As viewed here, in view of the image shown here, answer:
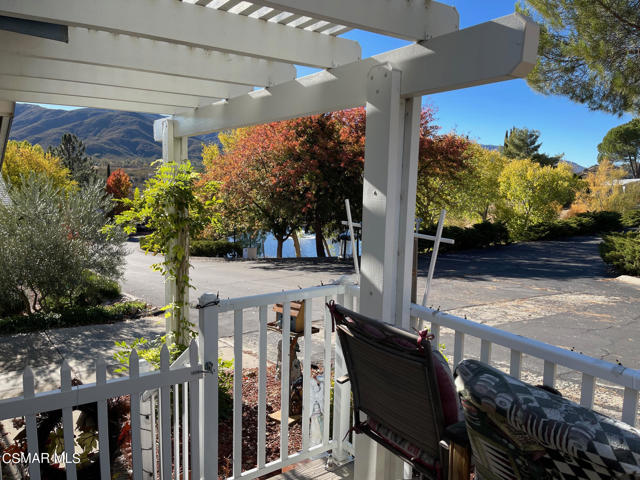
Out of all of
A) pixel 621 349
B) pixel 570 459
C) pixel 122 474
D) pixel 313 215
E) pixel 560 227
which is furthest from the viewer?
pixel 560 227

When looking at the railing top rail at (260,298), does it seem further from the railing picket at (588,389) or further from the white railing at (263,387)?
the railing picket at (588,389)

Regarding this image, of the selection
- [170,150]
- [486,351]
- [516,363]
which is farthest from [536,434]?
[170,150]

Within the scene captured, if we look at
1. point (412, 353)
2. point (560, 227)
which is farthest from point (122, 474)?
point (560, 227)

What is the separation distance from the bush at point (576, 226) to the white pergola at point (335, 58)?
17.4m

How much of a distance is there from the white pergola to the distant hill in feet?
311

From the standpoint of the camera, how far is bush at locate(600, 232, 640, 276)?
989 centimetres

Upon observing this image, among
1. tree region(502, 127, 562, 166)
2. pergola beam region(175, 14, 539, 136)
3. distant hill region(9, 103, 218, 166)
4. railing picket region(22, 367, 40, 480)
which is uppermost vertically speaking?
distant hill region(9, 103, 218, 166)

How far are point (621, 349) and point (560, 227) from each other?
14.4 metres

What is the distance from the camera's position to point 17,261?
645 centimetres

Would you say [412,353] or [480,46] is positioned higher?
[480,46]

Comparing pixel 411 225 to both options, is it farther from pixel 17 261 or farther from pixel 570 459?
pixel 17 261

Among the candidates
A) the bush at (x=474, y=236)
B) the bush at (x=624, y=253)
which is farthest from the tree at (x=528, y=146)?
the bush at (x=624, y=253)

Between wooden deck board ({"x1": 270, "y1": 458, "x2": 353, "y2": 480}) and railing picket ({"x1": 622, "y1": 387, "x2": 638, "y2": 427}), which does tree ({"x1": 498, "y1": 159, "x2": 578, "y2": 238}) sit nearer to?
wooden deck board ({"x1": 270, "y1": 458, "x2": 353, "y2": 480})

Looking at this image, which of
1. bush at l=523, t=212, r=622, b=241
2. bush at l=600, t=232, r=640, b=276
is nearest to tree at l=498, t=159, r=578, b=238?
bush at l=523, t=212, r=622, b=241
